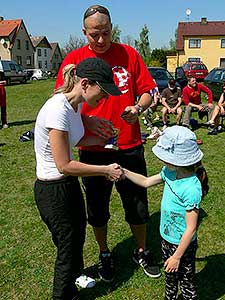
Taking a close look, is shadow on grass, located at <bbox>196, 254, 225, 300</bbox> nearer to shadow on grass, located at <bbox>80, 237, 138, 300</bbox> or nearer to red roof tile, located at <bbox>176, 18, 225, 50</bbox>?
shadow on grass, located at <bbox>80, 237, 138, 300</bbox>

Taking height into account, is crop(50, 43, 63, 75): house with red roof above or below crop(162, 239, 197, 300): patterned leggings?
above

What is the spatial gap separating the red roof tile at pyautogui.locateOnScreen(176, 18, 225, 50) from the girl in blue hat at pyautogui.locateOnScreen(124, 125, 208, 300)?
160 ft

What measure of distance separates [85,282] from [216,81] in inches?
482

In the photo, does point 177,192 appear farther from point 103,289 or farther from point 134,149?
point 103,289

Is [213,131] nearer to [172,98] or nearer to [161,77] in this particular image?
[172,98]

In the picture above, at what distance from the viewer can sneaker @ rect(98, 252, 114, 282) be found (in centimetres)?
320

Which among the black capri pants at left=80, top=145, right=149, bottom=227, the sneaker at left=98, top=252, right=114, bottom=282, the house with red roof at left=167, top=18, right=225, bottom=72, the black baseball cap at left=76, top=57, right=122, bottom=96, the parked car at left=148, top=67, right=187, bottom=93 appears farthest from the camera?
the house with red roof at left=167, top=18, right=225, bottom=72

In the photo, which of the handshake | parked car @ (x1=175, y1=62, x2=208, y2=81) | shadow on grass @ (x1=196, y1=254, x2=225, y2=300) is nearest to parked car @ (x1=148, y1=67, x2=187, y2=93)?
shadow on grass @ (x1=196, y1=254, x2=225, y2=300)

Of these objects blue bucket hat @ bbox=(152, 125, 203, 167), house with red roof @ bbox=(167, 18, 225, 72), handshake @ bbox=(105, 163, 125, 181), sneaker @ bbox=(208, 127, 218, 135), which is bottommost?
sneaker @ bbox=(208, 127, 218, 135)

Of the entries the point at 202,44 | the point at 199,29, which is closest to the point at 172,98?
→ the point at 202,44

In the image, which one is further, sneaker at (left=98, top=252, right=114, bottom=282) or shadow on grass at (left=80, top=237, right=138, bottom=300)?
sneaker at (left=98, top=252, right=114, bottom=282)

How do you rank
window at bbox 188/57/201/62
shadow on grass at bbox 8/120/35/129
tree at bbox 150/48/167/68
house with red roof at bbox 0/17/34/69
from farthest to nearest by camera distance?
house with red roof at bbox 0/17/34/69 < window at bbox 188/57/201/62 < tree at bbox 150/48/167/68 < shadow on grass at bbox 8/120/35/129

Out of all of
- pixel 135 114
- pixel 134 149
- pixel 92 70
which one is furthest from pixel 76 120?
pixel 134 149

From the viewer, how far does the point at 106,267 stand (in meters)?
3.25
